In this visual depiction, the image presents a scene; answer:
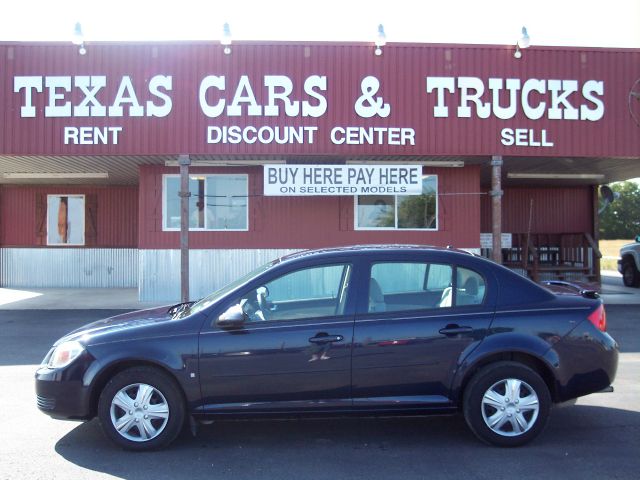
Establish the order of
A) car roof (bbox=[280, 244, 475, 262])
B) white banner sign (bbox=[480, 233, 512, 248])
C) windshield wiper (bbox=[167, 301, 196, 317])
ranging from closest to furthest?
car roof (bbox=[280, 244, 475, 262]) → windshield wiper (bbox=[167, 301, 196, 317]) → white banner sign (bbox=[480, 233, 512, 248])

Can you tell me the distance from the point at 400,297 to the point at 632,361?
493 centimetres

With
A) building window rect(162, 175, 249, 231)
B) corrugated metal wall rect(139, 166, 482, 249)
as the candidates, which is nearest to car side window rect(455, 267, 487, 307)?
corrugated metal wall rect(139, 166, 482, 249)

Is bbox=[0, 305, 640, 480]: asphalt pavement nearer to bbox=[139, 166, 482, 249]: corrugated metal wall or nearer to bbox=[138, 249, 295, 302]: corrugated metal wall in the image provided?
bbox=[138, 249, 295, 302]: corrugated metal wall

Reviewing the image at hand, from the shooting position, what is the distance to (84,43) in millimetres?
13586

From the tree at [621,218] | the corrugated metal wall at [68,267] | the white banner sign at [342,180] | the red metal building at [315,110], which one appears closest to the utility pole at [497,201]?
the red metal building at [315,110]

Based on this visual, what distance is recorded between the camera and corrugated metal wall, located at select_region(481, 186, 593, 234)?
20.0m

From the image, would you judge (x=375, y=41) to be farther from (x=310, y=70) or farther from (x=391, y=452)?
(x=391, y=452)

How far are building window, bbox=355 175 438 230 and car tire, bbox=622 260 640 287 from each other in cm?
805

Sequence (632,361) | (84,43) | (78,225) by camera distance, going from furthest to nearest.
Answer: (78,225) → (84,43) → (632,361)

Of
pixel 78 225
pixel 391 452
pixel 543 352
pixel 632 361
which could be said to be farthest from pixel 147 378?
pixel 78 225

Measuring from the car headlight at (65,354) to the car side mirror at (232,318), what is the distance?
113cm

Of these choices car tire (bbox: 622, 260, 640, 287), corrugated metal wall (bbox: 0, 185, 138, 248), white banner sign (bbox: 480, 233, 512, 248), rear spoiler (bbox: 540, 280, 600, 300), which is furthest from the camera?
corrugated metal wall (bbox: 0, 185, 138, 248)

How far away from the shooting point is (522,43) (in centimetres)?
1361

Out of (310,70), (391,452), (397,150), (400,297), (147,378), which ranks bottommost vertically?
(391,452)
